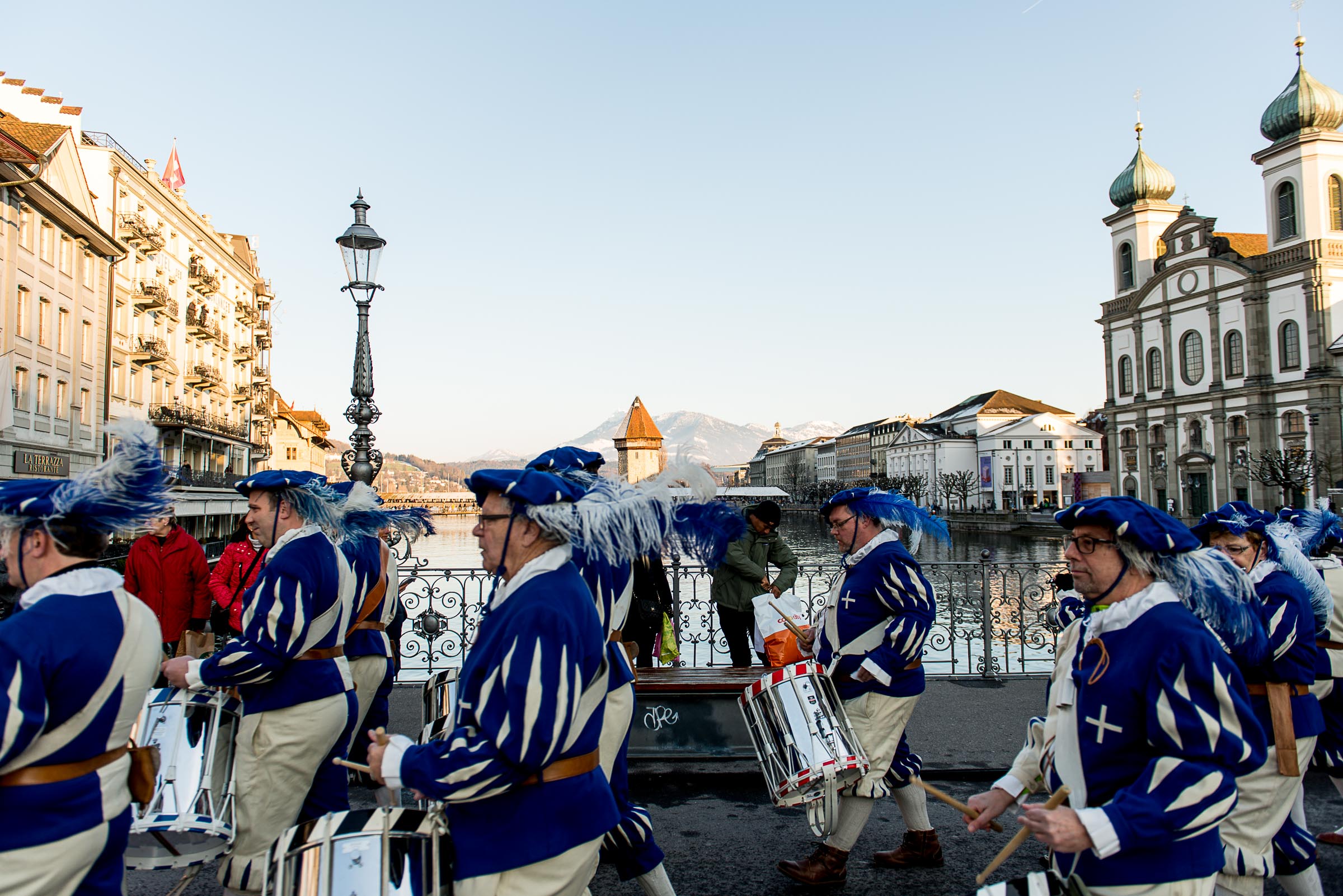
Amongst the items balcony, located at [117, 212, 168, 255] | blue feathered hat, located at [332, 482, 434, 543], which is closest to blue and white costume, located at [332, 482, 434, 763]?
blue feathered hat, located at [332, 482, 434, 543]

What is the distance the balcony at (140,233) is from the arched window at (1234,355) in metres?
67.1

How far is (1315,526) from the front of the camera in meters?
5.28

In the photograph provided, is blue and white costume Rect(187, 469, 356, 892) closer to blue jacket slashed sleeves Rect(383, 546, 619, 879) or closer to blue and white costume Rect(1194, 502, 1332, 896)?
blue jacket slashed sleeves Rect(383, 546, 619, 879)

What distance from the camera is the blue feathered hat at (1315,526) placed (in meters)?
5.20

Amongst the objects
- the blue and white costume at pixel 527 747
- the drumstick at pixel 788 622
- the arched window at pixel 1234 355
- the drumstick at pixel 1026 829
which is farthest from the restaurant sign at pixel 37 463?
the arched window at pixel 1234 355

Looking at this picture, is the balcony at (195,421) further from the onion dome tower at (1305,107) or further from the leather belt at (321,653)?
the onion dome tower at (1305,107)

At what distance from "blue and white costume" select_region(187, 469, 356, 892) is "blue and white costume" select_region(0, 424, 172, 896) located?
2.70 ft

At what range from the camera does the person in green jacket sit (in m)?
7.47

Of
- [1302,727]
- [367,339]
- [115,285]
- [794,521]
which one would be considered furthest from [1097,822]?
[794,521]

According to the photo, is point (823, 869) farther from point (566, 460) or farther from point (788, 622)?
point (566, 460)

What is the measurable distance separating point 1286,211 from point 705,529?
232 feet

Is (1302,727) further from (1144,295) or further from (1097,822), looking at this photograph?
(1144,295)

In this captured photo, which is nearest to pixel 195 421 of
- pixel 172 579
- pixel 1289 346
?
pixel 172 579

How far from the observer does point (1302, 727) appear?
3551mm
